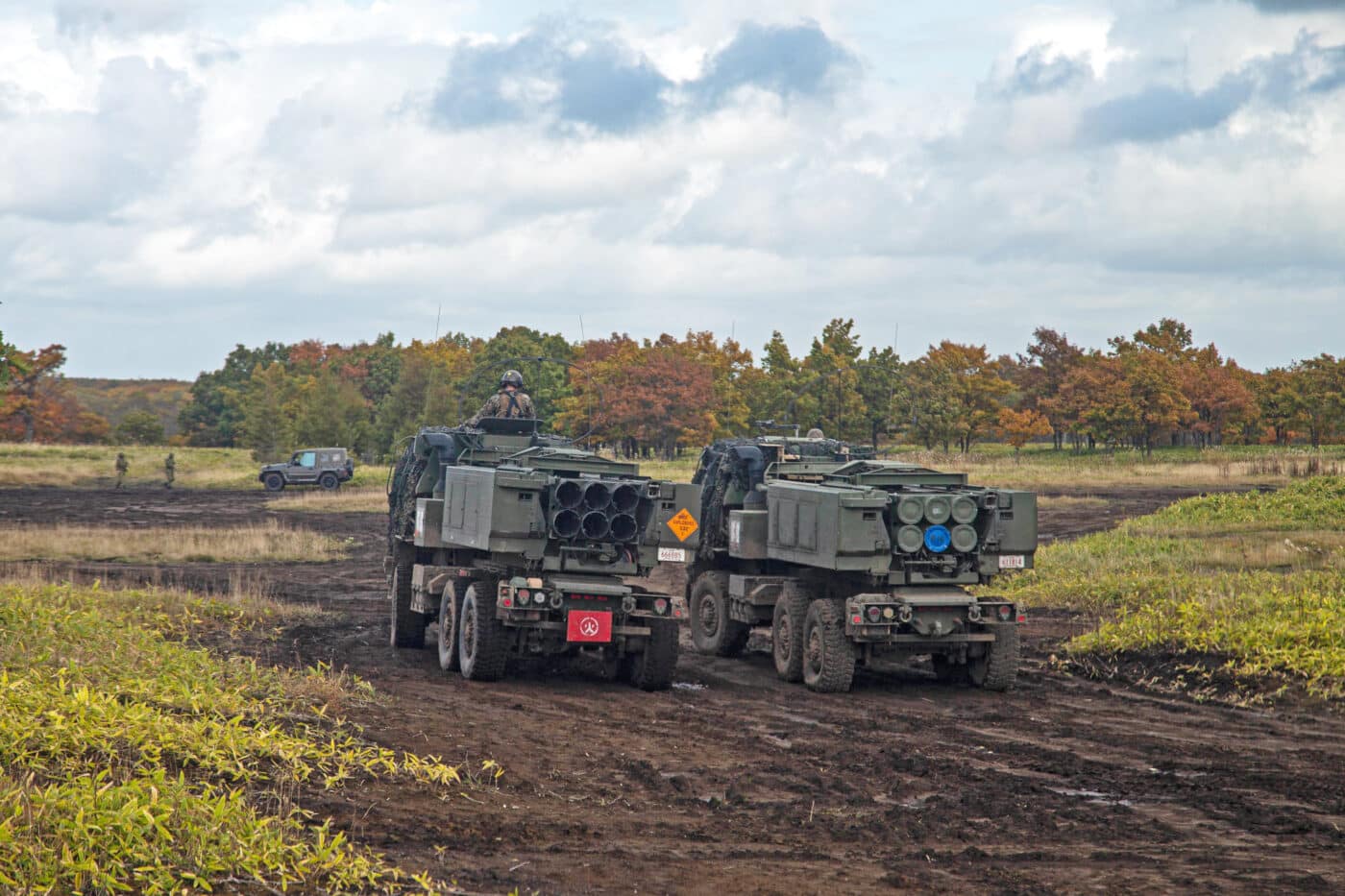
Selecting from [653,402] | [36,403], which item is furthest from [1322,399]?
[36,403]

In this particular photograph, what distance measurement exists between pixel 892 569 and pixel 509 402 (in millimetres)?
6352

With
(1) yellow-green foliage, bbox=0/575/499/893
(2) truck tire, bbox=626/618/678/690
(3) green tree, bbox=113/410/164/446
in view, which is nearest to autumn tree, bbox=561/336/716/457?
(3) green tree, bbox=113/410/164/446

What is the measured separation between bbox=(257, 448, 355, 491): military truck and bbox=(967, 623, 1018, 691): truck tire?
Result: 49.1m

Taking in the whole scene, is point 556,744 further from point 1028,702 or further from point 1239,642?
point 1239,642

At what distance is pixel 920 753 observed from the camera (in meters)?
11.6

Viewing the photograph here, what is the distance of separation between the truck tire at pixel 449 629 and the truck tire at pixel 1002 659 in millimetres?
5612

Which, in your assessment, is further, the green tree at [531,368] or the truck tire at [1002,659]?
the green tree at [531,368]

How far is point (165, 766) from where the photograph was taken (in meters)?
8.83

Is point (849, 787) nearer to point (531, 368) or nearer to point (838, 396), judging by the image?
point (838, 396)

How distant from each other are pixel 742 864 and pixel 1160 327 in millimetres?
91980

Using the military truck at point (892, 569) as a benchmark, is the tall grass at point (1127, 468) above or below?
above

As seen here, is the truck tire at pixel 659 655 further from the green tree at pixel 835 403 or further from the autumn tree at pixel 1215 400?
the autumn tree at pixel 1215 400

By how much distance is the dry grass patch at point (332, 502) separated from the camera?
4925 cm

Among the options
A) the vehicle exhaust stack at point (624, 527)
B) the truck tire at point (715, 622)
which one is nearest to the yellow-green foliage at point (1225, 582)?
the truck tire at point (715, 622)
